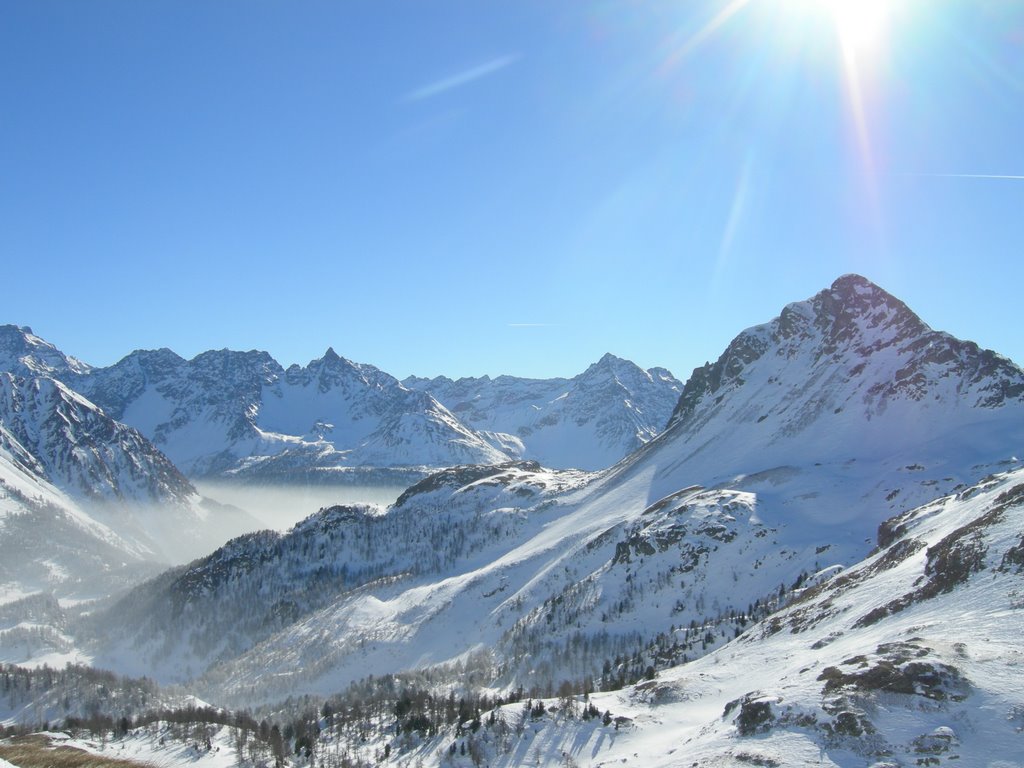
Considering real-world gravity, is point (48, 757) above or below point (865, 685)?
below

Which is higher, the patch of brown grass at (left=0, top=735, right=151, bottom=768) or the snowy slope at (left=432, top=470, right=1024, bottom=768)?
the snowy slope at (left=432, top=470, right=1024, bottom=768)

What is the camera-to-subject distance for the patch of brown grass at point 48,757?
82963 mm

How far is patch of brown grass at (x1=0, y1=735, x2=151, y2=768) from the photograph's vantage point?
272 feet

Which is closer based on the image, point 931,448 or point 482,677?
point 482,677

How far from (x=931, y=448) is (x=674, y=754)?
165 m

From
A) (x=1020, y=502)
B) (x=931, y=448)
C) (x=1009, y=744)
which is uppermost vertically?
(x=931, y=448)

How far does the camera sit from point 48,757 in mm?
89062

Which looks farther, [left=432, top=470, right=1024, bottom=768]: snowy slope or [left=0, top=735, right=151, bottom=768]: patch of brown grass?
[left=0, top=735, right=151, bottom=768]: patch of brown grass

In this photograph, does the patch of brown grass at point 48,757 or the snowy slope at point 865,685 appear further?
the patch of brown grass at point 48,757

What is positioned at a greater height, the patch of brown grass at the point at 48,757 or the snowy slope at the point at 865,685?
the snowy slope at the point at 865,685

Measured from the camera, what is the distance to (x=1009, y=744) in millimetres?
40469

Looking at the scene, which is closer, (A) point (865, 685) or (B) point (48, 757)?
(A) point (865, 685)

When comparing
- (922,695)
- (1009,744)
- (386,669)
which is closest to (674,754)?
(922,695)

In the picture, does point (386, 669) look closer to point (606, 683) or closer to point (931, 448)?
point (606, 683)
